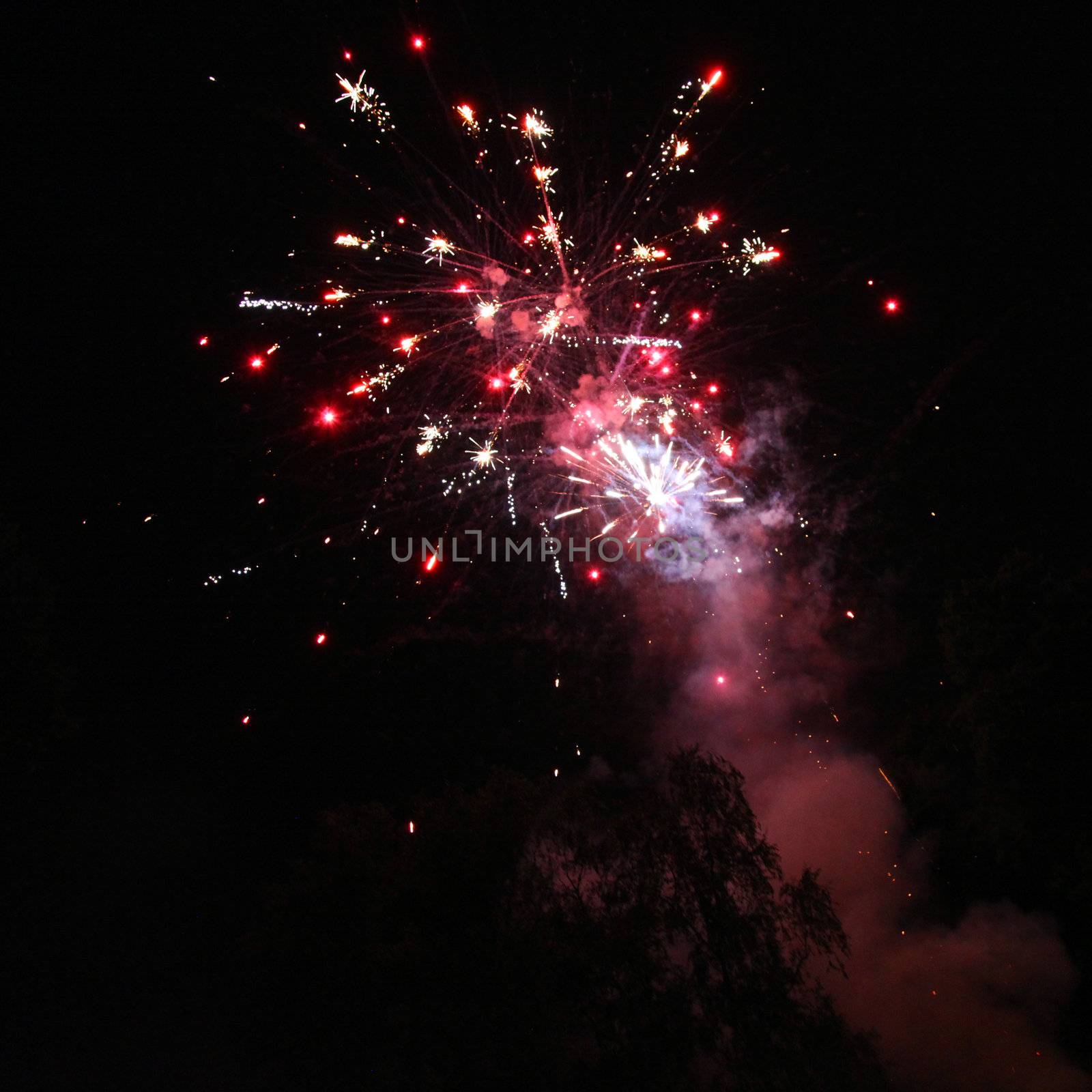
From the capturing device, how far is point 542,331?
7953 mm

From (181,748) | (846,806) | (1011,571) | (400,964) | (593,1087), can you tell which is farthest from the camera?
(846,806)

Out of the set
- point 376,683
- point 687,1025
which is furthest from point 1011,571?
point 376,683

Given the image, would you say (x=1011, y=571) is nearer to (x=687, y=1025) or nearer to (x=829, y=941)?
(x=829, y=941)

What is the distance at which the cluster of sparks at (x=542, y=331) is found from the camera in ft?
22.6

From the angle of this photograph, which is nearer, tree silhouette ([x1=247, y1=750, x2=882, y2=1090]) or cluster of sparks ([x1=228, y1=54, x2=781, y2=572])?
tree silhouette ([x1=247, y1=750, x2=882, y2=1090])

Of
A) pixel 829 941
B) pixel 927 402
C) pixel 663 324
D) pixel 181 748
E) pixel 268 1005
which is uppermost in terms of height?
pixel 663 324

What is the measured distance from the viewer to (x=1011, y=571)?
8133mm

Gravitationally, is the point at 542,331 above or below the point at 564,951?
above

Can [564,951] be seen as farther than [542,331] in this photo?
No

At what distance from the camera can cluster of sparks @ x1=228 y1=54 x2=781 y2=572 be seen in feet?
22.6

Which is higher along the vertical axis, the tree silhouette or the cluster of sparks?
the cluster of sparks

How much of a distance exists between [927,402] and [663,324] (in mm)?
3783

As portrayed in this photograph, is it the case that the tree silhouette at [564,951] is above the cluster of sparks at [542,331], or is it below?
below

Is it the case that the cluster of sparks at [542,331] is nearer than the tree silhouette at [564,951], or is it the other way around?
the tree silhouette at [564,951]
